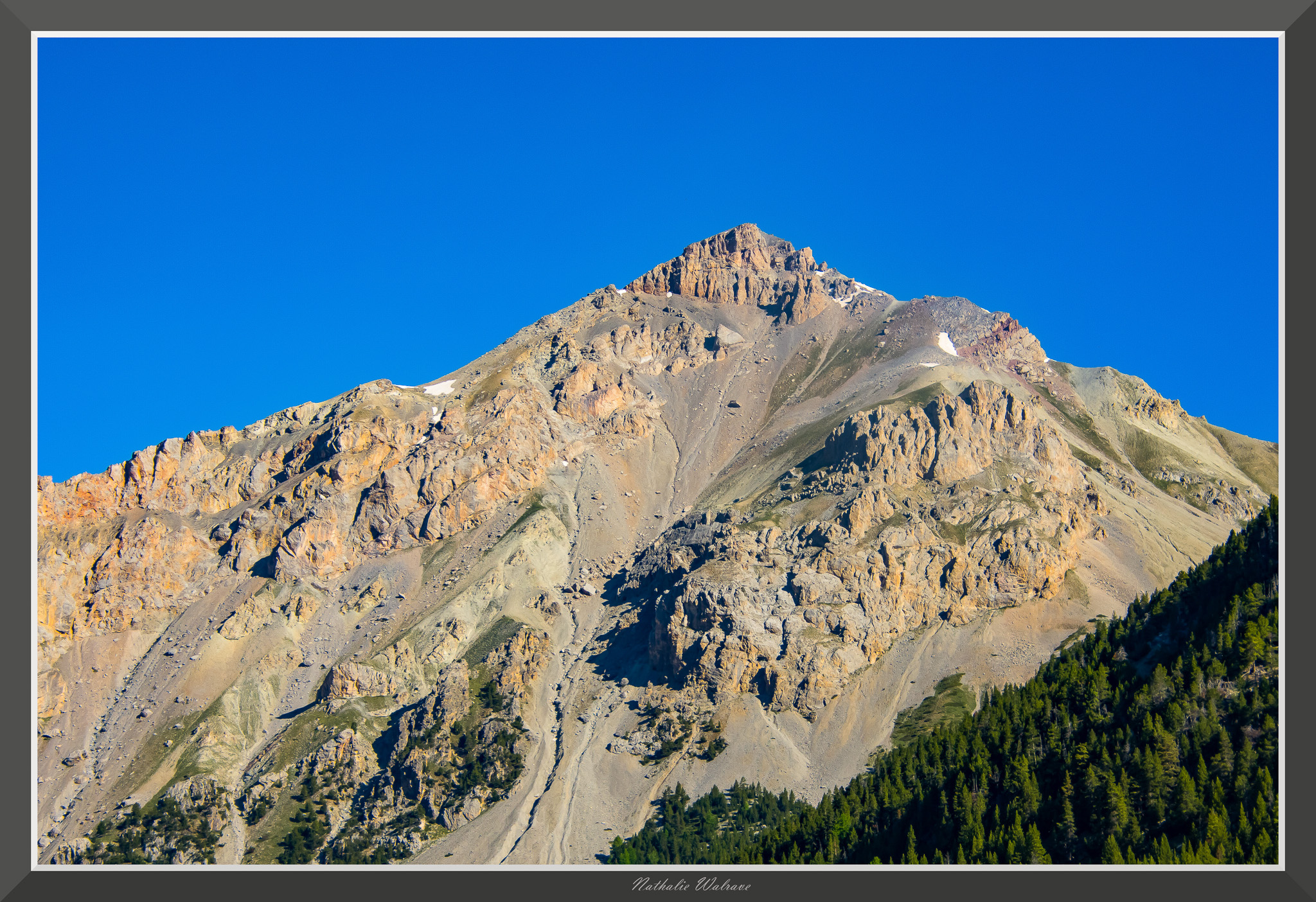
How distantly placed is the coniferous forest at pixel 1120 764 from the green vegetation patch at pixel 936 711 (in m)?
26.9

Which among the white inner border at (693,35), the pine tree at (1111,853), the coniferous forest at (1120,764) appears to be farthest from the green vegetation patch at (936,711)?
the white inner border at (693,35)

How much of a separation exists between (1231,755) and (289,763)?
13588 cm

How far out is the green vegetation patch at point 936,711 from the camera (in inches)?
6432

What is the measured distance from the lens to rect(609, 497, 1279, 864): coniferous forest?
8662cm

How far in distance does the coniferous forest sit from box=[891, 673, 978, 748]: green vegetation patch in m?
26.9
